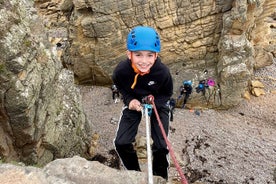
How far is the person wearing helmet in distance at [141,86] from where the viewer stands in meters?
6.11

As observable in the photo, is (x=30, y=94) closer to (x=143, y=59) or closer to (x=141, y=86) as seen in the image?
(x=141, y=86)

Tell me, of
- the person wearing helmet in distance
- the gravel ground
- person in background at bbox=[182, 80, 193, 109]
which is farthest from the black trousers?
person in background at bbox=[182, 80, 193, 109]

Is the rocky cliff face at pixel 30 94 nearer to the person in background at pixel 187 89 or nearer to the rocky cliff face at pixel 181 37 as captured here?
the rocky cliff face at pixel 181 37

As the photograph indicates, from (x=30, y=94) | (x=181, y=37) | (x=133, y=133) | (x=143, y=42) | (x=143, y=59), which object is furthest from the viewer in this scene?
(x=181, y=37)

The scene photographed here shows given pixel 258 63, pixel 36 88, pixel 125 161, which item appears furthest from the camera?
pixel 258 63

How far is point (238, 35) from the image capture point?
19.9 m

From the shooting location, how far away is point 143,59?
6266mm

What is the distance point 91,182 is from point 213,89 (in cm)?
1702

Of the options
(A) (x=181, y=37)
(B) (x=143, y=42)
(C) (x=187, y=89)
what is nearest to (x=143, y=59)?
(B) (x=143, y=42)

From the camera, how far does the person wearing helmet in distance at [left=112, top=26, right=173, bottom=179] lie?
6.11 metres

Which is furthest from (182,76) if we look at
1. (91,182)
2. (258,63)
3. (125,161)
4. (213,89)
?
(91,182)

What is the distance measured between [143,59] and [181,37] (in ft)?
47.7

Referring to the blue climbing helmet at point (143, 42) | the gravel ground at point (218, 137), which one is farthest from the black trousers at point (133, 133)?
the gravel ground at point (218, 137)

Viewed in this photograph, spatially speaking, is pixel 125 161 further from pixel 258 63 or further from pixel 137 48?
pixel 258 63
